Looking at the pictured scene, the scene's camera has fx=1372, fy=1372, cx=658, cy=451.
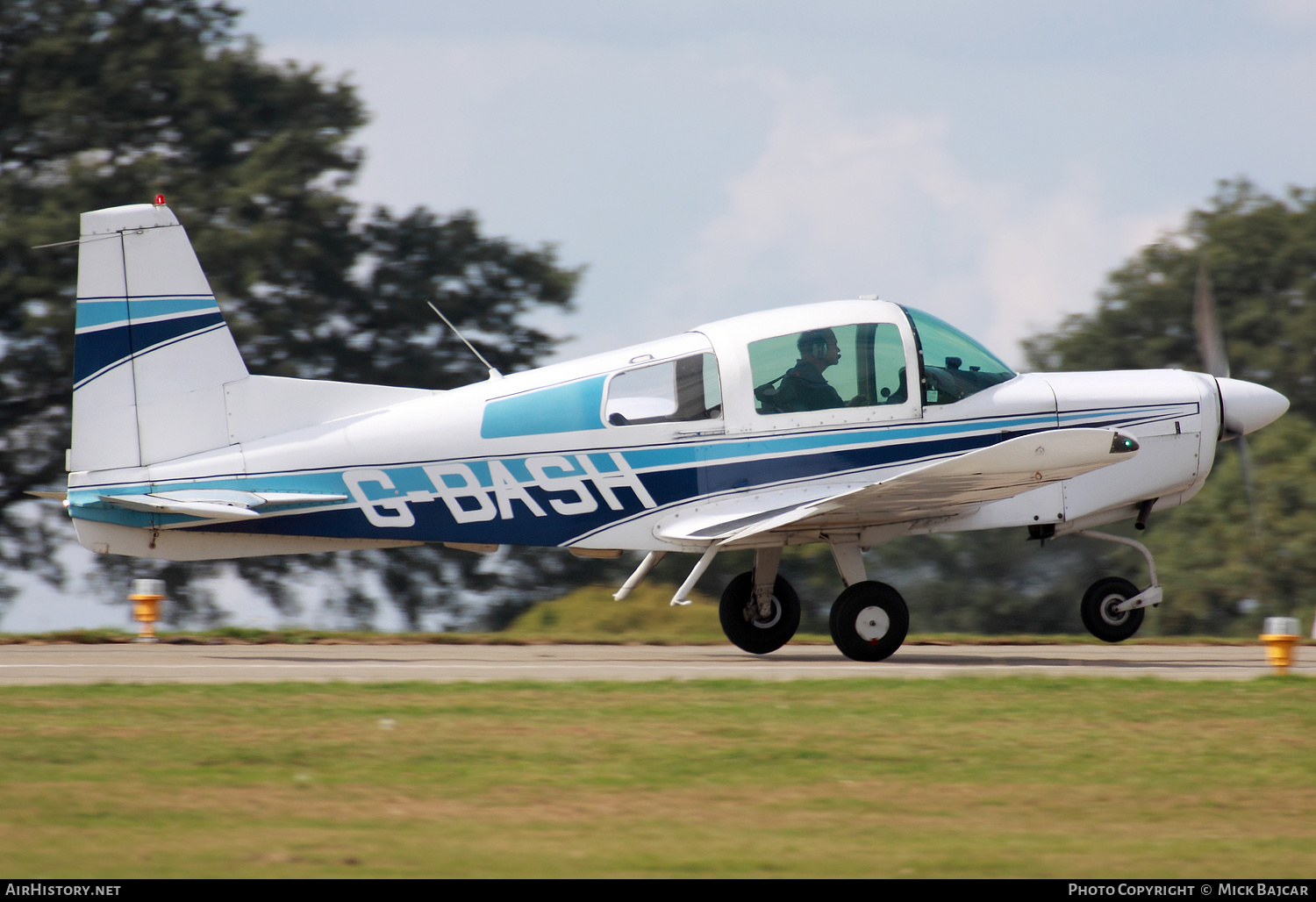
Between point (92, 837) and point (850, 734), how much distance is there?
372 cm

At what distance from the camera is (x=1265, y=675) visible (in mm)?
9539

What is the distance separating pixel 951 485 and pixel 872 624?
1.28 metres

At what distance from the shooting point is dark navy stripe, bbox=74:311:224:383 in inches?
420

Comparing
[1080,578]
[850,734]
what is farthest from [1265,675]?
[1080,578]

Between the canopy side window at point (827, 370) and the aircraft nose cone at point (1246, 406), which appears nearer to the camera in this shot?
the canopy side window at point (827, 370)

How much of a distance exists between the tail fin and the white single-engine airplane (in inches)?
0.5

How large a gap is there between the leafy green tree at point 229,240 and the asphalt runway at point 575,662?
11075mm

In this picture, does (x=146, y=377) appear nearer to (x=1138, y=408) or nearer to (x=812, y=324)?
(x=812, y=324)

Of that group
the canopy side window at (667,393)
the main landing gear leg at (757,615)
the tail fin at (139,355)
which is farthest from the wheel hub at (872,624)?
the tail fin at (139,355)

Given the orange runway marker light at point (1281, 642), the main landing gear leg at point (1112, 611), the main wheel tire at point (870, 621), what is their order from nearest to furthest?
the orange runway marker light at point (1281, 642) → the main wheel tire at point (870, 621) → the main landing gear leg at point (1112, 611)

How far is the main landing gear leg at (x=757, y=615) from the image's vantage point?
38.6 ft

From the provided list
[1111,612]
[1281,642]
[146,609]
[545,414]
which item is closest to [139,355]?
[146,609]

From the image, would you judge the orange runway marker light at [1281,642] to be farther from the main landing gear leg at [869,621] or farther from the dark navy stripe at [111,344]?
the dark navy stripe at [111,344]

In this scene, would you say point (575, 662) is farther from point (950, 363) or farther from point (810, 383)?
point (950, 363)
